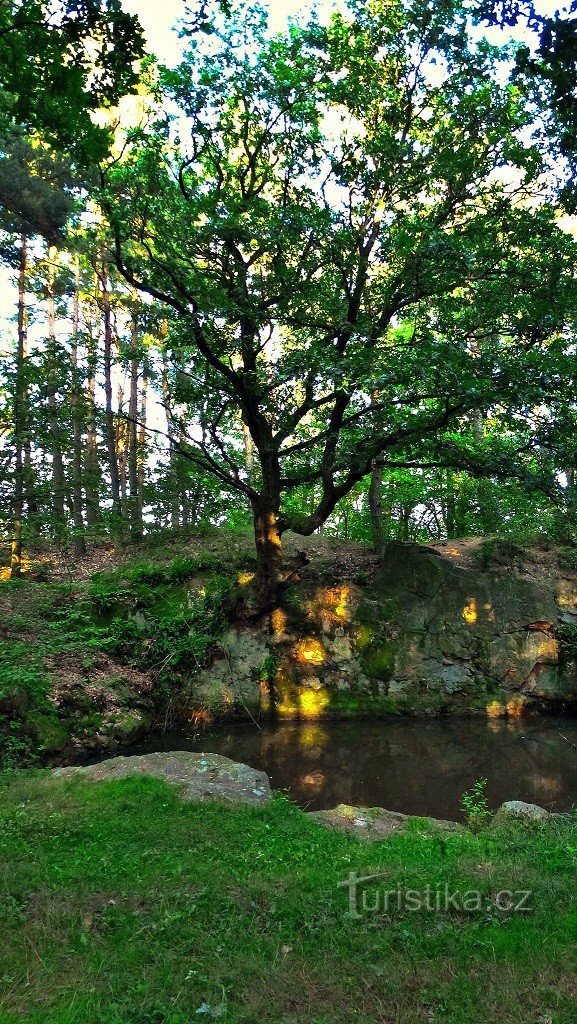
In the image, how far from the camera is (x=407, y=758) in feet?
30.7

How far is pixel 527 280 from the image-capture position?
390 inches

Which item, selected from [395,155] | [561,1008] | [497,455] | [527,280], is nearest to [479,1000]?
[561,1008]

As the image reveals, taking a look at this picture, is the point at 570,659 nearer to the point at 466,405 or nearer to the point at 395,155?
the point at 466,405

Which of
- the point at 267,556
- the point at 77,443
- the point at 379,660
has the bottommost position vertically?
the point at 379,660

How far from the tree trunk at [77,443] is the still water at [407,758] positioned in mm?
5011

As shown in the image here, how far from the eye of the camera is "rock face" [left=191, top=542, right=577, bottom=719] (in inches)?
→ 468

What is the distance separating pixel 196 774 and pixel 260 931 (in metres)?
3.47

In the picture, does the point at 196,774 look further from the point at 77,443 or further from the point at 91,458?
the point at 91,458

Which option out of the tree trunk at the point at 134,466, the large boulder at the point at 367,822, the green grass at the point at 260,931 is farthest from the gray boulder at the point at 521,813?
the tree trunk at the point at 134,466

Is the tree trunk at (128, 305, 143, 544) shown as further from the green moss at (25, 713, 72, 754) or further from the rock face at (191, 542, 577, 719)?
the green moss at (25, 713, 72, 754)

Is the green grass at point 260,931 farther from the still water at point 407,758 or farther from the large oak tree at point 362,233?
the large oak tree at point 362,233

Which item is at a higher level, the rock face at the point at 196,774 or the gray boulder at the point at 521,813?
the rock face at the point at 196,774

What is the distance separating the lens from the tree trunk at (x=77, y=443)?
9898 mm

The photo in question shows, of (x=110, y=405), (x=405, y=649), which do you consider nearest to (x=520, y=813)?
(x=405, y=649)
